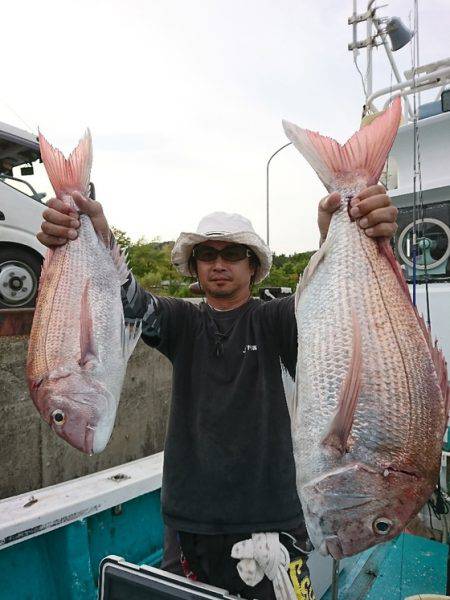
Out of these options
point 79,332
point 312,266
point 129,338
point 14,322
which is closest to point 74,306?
point 79,332

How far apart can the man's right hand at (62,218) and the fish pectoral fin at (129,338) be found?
1.51 ft

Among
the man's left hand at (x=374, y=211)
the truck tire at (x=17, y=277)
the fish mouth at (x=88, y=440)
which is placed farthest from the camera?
the truck tire at (x=17, y=277)

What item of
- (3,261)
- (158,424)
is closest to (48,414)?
(158,424)

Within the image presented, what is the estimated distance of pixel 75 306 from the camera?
2.03 meters

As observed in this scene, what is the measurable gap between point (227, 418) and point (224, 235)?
850 mm

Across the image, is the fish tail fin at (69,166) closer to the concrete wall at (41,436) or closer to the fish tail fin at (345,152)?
the fish tail fin at (345,152)

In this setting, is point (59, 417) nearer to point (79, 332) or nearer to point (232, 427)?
point (79, 332)

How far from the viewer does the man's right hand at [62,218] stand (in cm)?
208

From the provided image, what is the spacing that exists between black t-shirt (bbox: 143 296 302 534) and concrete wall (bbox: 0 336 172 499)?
6.69 feet

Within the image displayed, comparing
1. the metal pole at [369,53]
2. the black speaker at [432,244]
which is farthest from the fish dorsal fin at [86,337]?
the metal pole at [369,53]

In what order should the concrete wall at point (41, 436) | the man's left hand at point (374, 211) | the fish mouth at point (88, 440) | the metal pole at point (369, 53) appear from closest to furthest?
the man's left hand at point (374, 211) → the fish mouth at point (88, 440) → the concrete wall at point (41, 436) → the metal pole at point (369, 53)

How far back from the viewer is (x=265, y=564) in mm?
2020

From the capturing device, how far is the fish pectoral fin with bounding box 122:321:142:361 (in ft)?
6.71

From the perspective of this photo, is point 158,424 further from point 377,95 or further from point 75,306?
point 377,95
